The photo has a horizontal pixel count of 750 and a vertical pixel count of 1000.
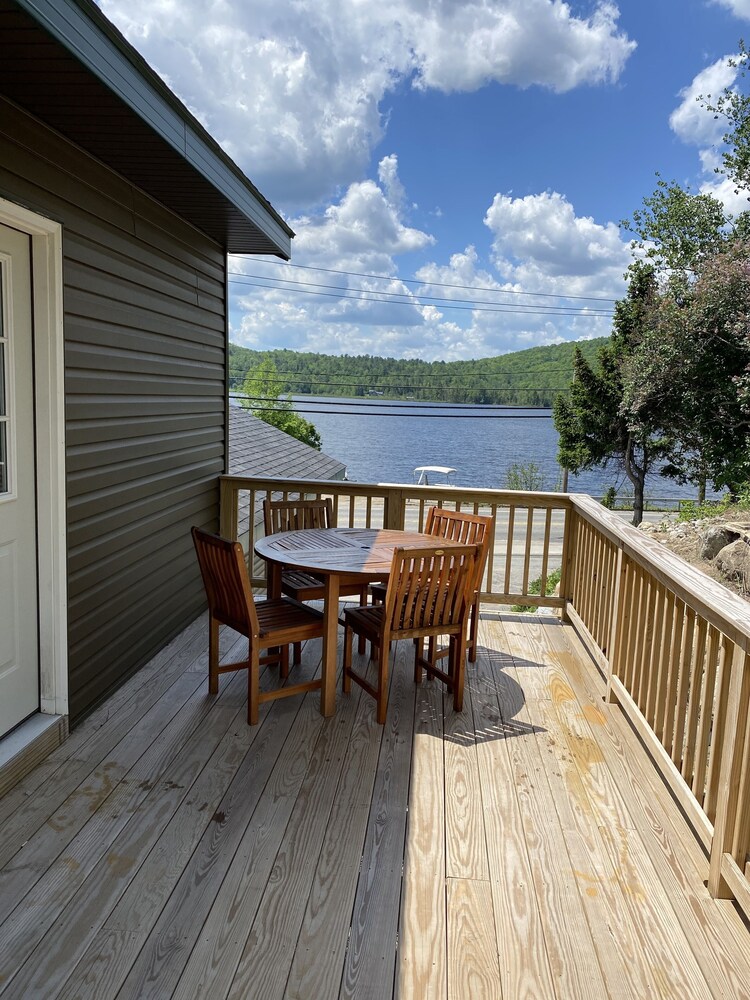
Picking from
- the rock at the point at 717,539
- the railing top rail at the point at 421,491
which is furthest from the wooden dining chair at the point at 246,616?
the rock at the point at 717,539

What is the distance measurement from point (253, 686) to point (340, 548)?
926mm

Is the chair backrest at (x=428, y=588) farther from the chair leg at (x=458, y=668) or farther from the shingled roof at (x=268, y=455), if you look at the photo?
the shingled roof at (x=268, y=455)

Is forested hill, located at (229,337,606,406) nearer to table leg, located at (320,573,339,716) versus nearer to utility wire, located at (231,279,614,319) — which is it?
utility wire, located at (231,279,614,319)

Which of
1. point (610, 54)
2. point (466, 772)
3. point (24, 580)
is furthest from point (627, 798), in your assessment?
point (610, 54)

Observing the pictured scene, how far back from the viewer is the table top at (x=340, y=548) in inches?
130

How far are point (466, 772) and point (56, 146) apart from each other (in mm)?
2962

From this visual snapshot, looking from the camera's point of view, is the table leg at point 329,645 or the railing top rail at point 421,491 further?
the railing top rail at point 421,491

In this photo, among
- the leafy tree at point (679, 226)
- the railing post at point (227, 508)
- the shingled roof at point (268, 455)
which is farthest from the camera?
the leafy tree at point (679, 226)

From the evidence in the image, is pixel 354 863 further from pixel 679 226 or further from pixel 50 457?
pixel 679 226

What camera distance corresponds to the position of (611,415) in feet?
65.4

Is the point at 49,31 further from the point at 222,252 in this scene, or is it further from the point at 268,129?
the point at 268,129

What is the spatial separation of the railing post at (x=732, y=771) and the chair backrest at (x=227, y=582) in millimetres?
1804

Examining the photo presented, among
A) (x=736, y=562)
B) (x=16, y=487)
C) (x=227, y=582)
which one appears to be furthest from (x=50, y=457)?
(x=736, y=562)

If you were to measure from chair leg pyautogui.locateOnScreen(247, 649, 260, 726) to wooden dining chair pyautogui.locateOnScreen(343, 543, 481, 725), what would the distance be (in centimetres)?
50
